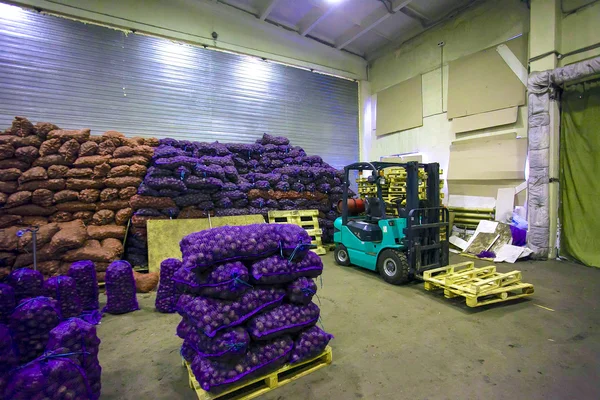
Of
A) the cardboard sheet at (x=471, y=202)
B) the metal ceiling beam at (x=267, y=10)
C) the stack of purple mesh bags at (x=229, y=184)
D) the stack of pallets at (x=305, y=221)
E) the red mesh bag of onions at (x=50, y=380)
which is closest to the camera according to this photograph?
the red mesh bag of onions at (x=50, y=380)

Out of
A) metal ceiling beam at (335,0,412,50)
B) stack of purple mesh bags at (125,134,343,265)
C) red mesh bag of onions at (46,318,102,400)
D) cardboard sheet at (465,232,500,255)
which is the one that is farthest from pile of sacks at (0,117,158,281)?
cardboard sheet at (465,232,500,255)

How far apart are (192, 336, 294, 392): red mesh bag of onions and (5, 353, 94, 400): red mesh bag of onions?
0.83m

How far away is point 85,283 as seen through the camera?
→ 4047mm

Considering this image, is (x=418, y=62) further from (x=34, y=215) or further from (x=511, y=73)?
(x=34, y=215)

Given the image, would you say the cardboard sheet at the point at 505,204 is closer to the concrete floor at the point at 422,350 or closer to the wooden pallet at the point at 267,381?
the concrete floor at the point at 422,350

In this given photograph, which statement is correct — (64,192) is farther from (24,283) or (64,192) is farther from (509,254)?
(509,254)

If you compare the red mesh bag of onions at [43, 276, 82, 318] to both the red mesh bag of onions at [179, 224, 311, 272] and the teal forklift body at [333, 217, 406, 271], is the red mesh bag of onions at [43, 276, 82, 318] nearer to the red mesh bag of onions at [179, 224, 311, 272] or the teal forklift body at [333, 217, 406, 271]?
the red mesh bag of onions at [179, 224, 311, 272]

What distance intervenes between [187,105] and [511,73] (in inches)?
357

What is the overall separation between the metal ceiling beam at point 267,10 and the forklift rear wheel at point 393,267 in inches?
305

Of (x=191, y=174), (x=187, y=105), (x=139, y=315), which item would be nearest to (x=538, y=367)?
(x=139, y=315)

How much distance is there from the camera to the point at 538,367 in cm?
275

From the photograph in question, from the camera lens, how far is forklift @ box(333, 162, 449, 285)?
5.16m

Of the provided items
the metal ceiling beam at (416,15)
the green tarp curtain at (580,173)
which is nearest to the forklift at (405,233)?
the green tarp curtain at (580,173)

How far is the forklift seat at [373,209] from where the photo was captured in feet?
19.7
